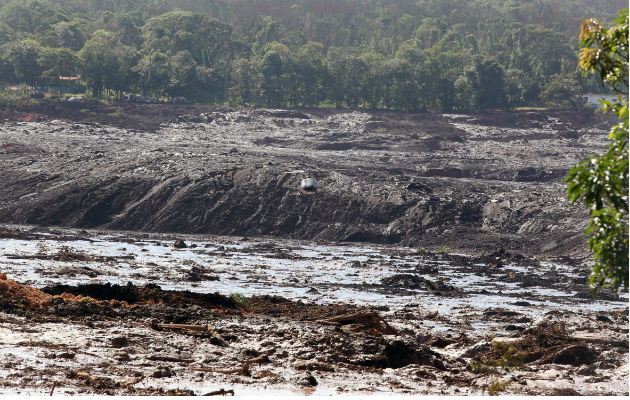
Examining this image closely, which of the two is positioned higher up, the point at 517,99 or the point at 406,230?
the point at 517,99

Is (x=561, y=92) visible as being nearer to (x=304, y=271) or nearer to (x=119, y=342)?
(x=304, y=271)

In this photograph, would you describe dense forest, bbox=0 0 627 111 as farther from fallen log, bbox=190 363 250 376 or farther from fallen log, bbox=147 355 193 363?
fallen log, bbox=190 363 250 376

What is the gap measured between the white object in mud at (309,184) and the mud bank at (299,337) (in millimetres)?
23107

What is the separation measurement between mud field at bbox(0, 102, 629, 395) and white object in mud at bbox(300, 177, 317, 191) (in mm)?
680

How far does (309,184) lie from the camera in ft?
190

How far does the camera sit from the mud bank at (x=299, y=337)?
1422cm

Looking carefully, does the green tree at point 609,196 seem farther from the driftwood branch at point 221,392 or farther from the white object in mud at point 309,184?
the white object in mud at point 309,184

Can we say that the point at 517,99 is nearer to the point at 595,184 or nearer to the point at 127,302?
the point at 127,302

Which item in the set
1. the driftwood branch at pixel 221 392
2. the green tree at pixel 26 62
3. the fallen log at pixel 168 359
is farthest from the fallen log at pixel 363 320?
the green tree at pixel 26 62

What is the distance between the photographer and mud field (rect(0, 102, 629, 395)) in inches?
603

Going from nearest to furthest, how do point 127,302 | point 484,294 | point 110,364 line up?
1. point 110,364
2. point 127,302
3. point 484,294

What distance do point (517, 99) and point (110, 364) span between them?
110 m

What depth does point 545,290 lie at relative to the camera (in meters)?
33.8

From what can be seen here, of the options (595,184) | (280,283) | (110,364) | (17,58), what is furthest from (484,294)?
(17,58)
